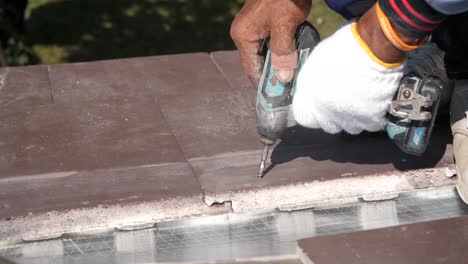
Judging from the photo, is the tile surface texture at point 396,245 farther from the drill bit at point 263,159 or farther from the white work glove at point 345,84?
the drill bit at point 263,159

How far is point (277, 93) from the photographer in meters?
2.87

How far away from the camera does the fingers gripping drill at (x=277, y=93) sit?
9.39 feet

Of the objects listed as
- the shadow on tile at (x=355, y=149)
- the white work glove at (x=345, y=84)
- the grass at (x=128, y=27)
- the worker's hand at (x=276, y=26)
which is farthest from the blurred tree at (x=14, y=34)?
the white work glove at (x=345, y=84)

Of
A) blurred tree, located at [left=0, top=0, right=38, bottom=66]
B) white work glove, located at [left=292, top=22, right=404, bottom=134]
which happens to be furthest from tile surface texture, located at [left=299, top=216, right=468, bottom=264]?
blurred tree, located at [left=0, top=0, right=38, bottom=66]

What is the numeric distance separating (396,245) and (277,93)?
2.20 feet

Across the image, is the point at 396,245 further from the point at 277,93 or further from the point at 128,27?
the point at 128,27

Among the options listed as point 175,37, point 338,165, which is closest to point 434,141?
point 338,165

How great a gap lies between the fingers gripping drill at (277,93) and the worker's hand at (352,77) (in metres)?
0.20

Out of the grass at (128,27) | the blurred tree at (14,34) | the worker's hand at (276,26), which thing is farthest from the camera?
the grass at (128,27)

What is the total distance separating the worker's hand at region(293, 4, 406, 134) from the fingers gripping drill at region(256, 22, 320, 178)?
7.8 inches

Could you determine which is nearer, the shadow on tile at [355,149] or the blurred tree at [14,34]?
the shadow on tile at [355,149]

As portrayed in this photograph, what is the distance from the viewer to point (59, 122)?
3596 millimetres

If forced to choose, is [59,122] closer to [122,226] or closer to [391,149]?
[122,226]

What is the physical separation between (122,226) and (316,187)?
744mm
